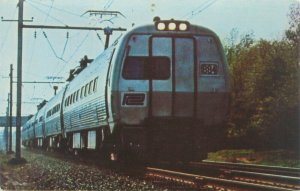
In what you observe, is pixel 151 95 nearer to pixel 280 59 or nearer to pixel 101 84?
pixel 101 84

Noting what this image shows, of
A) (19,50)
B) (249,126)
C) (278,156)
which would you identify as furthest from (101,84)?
(249,126)

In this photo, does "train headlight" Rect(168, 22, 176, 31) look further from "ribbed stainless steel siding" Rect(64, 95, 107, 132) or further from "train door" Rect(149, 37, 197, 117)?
"ribbed stainless steel siding" Rect(64, 95, 107, 132)

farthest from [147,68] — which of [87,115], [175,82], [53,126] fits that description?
[53,126]

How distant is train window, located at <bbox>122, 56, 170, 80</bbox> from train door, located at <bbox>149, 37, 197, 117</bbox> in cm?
7

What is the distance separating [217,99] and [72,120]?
28.6 ft

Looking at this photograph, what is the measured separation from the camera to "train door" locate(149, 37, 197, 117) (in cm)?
1201

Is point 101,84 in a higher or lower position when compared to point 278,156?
higher

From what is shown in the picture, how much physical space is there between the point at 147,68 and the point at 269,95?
21645mm

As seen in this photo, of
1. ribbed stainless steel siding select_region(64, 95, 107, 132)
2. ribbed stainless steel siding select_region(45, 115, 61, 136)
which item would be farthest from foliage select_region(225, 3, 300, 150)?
ribbed stainless steel siding select_region(64, 95, 107, 132)

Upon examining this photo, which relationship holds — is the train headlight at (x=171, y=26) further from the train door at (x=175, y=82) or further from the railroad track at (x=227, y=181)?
the railroad track at (x=227, y=181)

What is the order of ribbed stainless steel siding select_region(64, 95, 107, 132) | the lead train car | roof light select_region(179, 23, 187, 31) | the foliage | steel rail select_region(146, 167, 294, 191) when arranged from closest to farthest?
steel rail select_region(146, 167, 294, 191) < the lead train car < roof light select_region(179, 23, 187, 31) < ribbed stainless steel siding select_region(64, 95, 107, 132) < the foliage

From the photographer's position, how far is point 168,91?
12.0 m

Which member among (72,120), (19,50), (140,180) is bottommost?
(140,180)

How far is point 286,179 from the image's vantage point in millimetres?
10086
